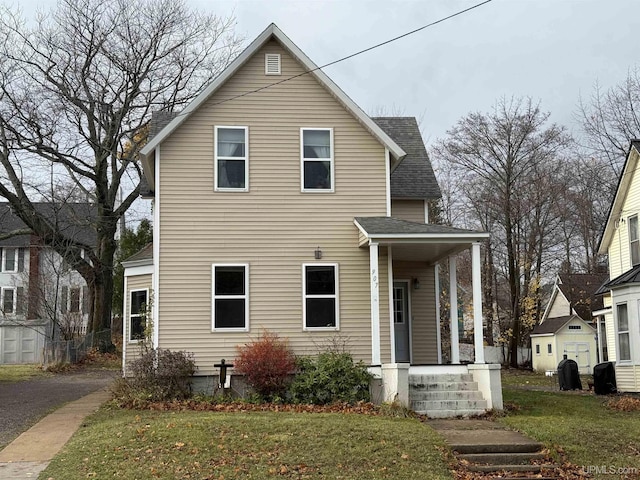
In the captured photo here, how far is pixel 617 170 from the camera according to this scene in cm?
3706

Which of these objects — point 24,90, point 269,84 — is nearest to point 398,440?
point 269,84

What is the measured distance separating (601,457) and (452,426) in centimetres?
306

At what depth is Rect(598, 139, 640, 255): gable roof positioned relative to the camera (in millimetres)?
22797

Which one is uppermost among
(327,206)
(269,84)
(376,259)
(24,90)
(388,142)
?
(24,90)

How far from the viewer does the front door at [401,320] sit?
19.1 meters

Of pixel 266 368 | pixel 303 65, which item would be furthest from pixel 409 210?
pixel 266 368

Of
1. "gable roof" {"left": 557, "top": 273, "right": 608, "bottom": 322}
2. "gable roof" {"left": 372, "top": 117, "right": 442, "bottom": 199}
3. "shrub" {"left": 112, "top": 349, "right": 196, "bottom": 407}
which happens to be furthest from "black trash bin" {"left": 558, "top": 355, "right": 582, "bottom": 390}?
"gable roof" {"left": 557, "top": 273, "right": 608, "bottom": 322}

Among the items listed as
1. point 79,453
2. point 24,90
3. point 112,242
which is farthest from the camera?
point 112,242

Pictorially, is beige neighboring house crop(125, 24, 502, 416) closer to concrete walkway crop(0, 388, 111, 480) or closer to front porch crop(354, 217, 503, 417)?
front porch crop(354, 217, 503, 417)

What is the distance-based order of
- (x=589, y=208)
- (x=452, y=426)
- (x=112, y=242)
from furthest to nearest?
(x=589, y=208) → (x=112, y=242) → (x=452, y=426)

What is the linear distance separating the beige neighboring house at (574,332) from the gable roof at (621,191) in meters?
12.9

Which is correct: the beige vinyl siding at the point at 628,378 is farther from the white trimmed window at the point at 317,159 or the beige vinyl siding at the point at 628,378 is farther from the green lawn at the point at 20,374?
the green lawn at the point at 20,374

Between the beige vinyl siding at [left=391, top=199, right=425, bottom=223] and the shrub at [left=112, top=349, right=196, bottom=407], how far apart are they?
278 inches

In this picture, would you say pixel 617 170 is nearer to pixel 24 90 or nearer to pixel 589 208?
pixel 589 208
